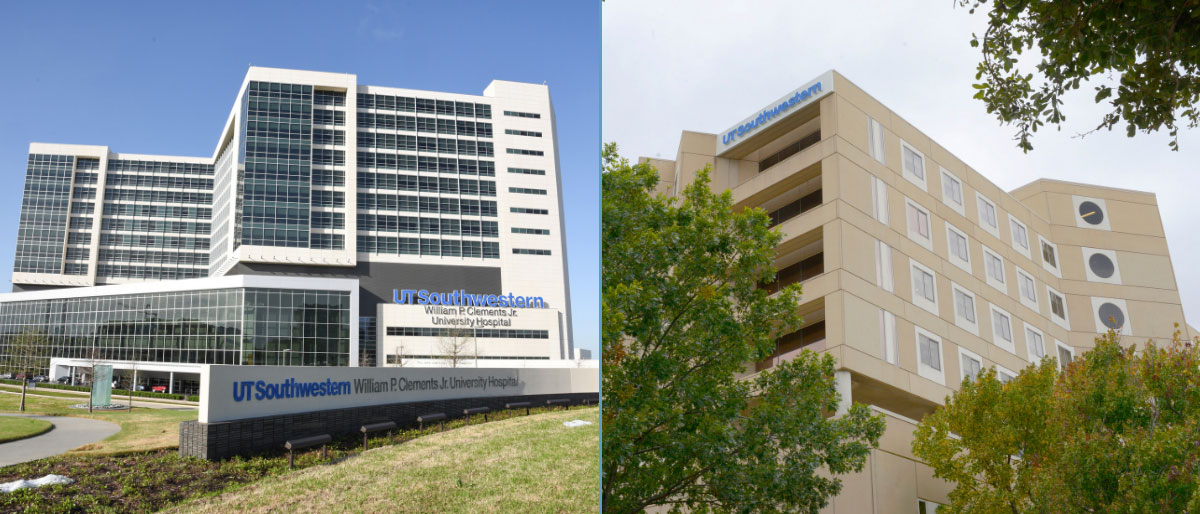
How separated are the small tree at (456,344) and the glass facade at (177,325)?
1.31 m

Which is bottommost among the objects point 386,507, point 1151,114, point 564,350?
point 386,507

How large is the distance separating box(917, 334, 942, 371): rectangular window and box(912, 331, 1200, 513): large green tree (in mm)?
3521

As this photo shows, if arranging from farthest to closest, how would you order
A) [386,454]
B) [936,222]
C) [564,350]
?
[936,222] → [564,350] → [386,454]

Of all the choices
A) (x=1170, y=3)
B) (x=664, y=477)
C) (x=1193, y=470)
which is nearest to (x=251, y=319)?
(x=1170, y=3)

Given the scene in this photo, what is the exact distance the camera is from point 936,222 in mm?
22375

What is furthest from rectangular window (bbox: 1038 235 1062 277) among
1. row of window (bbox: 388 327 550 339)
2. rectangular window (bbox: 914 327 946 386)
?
row of window (bbox: 388 327 550 339)

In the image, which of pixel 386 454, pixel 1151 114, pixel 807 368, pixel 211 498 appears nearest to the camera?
pixel 211 498

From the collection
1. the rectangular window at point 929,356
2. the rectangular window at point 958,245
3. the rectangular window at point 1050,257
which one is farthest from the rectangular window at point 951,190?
the rectangular window at point 1050,257

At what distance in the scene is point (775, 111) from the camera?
22.1 meters

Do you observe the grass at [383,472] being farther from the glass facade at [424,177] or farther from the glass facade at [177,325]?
the glass facade at [424,177]

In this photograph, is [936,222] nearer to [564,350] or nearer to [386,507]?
[564,350]

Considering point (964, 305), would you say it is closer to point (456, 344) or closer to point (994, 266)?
point (994, 266)

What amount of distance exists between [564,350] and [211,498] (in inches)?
93.5

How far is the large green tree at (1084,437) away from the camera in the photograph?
1055 centimetres
